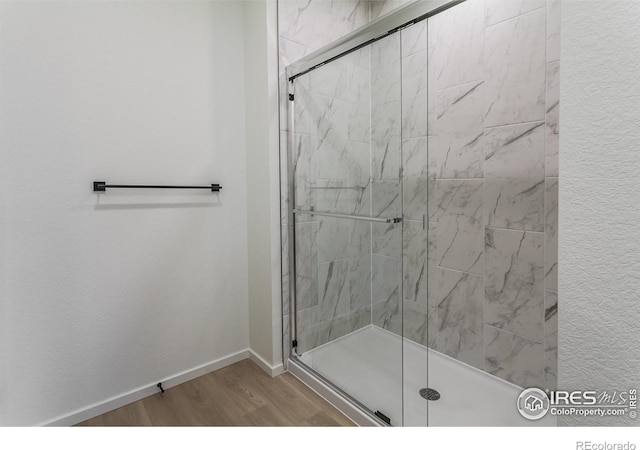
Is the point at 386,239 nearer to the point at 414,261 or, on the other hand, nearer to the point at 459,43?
the point at 414,261

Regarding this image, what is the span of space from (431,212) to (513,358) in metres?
0.92

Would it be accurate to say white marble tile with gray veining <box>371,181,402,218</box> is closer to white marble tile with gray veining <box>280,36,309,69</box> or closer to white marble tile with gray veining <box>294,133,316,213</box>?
white marble tile with gray veining <box>294,133,316,213</box>

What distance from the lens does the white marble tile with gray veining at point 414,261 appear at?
1354 millimetres

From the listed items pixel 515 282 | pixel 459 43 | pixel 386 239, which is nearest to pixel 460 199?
pixel 515 282

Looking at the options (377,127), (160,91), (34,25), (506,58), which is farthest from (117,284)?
(506,58)

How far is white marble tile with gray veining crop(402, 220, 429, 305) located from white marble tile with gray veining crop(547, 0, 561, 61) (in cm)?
106

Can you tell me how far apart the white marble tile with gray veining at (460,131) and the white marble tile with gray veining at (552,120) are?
0.31 meters

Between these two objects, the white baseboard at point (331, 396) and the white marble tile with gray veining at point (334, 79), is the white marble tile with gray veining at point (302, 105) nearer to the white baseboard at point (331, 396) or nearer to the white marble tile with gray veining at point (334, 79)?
the white marble tile with gray veining at point (334, 79)

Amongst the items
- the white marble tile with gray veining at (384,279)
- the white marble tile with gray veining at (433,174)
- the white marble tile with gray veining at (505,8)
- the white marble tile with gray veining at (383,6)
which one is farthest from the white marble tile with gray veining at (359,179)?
the white marble tile with gray veining at (383,6)

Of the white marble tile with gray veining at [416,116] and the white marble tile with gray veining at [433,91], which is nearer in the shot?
the white marble tile with gray veining at [416,116]

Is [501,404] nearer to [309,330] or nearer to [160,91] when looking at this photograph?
[309,330]

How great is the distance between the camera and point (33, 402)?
1.50 meters

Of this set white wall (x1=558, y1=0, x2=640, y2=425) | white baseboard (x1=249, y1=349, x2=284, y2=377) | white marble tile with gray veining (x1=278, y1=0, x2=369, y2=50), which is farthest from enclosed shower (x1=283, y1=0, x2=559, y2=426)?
white wall (x1=558, y1=0, x2=640, y2=425)

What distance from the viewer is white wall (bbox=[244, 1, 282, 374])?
1.91 metres
